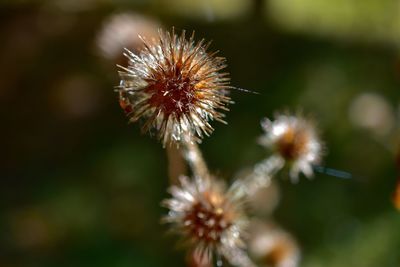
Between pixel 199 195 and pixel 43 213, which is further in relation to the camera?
pixel 43 213

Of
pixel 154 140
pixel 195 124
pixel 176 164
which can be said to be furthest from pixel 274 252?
pixel 154 140

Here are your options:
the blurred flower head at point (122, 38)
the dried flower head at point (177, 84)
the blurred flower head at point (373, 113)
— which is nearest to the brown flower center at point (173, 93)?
the dried flower head at point (177, 84)

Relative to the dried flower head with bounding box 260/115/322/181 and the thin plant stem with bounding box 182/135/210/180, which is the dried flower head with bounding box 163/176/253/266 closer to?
the thin plant stem with bounding box 182/135/210/180

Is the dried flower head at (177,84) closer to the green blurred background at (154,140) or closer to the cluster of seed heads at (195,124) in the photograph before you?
the cluster of seed heads at (195,124)

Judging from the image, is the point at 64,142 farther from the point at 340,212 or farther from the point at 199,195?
the point at 199,195

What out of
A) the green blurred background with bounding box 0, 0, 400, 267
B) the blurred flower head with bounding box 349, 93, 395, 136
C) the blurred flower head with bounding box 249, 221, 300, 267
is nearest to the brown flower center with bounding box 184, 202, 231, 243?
the blurred flower head with bounding box 249, 221, 300, 267

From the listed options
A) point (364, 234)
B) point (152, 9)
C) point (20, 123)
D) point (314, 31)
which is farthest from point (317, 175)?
point (20, 123)
